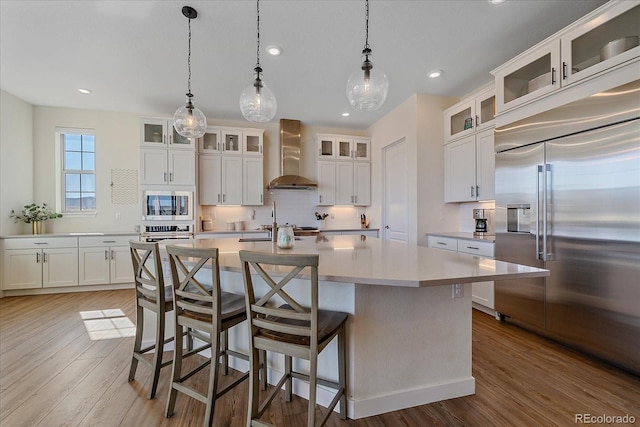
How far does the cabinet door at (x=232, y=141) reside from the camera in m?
4.93

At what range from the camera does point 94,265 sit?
433cm

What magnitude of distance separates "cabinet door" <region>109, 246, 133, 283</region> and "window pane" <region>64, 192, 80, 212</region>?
1.09 m

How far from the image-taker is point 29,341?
8.82ft

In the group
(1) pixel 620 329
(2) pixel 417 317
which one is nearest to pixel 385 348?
(2) pixel 417 317

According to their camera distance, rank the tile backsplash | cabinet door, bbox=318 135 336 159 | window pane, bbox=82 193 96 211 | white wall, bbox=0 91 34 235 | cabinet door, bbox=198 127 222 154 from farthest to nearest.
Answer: cabinet door, bbox=318 135 336 159
the tile backsplash
cabinet door, bbox=198 127 222 154
window pane, bbox=82 193 96 211
white wall, bbox=0 91 34 235

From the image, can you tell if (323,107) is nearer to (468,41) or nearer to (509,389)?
(468,41)

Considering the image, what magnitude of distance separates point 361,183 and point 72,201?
16.5 feet

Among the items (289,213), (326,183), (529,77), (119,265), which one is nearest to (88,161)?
(119,265)

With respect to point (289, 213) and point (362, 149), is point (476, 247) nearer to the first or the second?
point (362, 149)

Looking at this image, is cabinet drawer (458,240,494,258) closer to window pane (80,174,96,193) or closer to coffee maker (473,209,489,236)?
coffee maker (473,209,489,236)

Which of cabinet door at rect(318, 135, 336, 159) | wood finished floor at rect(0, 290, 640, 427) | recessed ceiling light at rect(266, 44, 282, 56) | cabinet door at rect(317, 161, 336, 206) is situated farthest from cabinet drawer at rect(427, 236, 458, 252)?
recessed ceiling light at rect(266, 44, 282, 56)

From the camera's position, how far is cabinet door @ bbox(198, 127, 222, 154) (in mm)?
4863

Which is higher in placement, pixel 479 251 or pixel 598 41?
pixel 598 41

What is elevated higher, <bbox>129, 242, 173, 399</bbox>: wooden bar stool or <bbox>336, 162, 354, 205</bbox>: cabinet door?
<bbox>336, 162, 354, 205</bbox>: cabinet door
